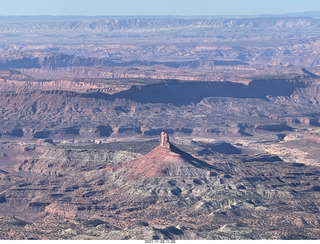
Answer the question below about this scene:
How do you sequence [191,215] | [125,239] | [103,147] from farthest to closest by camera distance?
[103,147] < [191,215] < [125,239]

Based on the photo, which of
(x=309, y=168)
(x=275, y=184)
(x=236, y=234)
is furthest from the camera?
(x=309, y=168)

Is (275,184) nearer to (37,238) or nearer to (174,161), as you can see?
(174,161)

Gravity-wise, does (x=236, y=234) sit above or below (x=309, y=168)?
below

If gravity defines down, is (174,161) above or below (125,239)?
above

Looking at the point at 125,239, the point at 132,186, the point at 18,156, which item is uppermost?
the point at 18,156

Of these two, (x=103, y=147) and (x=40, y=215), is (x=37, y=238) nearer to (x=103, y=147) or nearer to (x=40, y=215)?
(x=40, y=215)

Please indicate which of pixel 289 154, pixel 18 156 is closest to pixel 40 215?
pixel 18 156

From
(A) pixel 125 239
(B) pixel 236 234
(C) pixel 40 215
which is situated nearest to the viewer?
(A) pixel 125 239

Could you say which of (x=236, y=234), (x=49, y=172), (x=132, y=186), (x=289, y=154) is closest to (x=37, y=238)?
(x=236, y=234)

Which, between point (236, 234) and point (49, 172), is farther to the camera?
point (49, 172)
